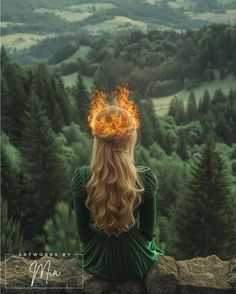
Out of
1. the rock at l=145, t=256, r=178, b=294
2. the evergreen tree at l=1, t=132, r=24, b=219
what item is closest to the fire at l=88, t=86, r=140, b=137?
the rock at l=145, t=256, r=178, b=294

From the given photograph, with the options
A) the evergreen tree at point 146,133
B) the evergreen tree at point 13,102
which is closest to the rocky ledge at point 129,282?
the evergreen tree at point 13,102

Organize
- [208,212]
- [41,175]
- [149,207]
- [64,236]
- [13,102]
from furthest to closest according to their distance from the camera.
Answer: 1. [13,102]
2. [41,175]
3. [208,212]
4. [64,236]
5. [149,207]

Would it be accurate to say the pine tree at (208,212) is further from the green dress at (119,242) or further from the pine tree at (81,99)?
the pine tree at (81,99)

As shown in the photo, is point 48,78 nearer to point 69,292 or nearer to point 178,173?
point 178,173

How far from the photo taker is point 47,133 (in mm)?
47188

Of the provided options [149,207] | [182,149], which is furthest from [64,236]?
[182,149]

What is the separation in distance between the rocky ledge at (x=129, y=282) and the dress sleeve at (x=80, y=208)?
17.1 inches

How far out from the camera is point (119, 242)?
248 inches

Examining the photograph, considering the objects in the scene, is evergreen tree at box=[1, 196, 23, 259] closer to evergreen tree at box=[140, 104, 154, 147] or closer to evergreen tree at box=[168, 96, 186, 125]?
evergreen tree at box=[140, 104, 154, 147]

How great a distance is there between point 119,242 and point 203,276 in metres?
1.06

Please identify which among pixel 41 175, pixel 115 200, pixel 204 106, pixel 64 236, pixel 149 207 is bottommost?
pixel 204 106

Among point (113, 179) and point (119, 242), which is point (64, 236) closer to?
point (119, 242)

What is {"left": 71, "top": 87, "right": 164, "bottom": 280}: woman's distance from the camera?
19.6 feet

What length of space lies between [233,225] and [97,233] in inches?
1205
